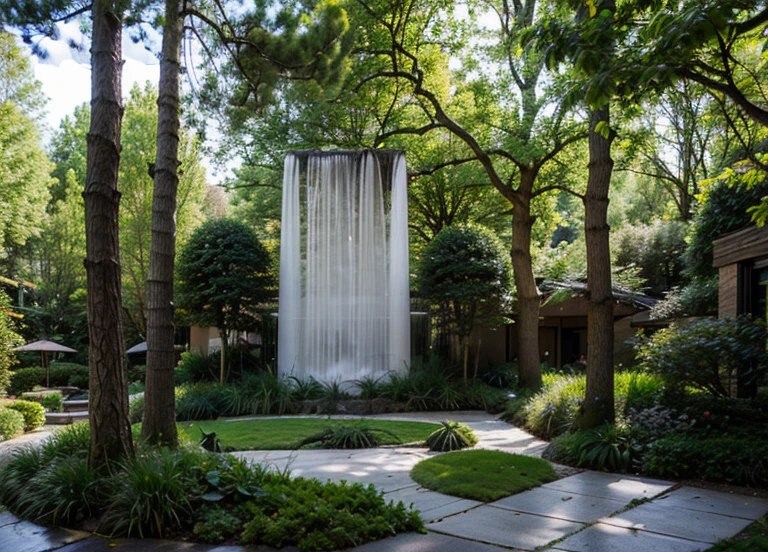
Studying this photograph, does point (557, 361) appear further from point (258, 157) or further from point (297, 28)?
point (297, 28)

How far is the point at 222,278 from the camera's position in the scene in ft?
51.2

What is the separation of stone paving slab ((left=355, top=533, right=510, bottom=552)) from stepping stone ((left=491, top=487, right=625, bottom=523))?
1.09 meters

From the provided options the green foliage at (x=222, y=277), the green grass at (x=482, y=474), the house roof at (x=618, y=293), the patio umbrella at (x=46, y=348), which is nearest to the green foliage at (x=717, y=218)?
the house roof at (x=618, y=293)

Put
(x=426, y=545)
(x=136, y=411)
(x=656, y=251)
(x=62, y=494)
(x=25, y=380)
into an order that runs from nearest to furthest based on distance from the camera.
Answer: (x=426, y=545), (x=62, y=494), (x=136, y=411), (x=25, y=380), (x=656, y=251)

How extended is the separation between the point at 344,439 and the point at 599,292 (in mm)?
4152

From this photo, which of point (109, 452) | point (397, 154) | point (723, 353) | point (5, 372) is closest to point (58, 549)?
point (109, 452)

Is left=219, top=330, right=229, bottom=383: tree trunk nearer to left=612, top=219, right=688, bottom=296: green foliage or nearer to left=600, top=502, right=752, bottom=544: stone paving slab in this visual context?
left=600, top=502, right=752, bottom=544: stone paving slab

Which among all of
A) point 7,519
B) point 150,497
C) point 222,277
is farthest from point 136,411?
point 150,497

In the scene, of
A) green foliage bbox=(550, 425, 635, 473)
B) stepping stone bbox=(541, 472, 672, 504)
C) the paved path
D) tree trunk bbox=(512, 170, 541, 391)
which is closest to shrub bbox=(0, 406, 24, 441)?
the paved path

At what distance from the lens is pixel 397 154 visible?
648 inches

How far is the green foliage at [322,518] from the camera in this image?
4.55 meters

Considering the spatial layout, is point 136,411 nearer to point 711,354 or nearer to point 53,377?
point 711,354

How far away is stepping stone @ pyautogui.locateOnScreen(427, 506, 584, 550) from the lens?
4.69 meters

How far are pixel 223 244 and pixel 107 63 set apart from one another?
9.97m
